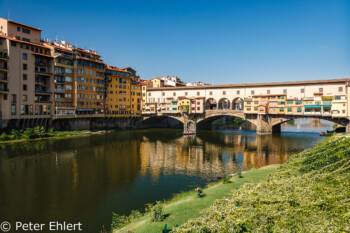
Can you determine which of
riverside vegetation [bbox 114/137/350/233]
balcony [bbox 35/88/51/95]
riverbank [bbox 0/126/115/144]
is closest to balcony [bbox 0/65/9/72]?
balcony [bbox 35/88/51/95]

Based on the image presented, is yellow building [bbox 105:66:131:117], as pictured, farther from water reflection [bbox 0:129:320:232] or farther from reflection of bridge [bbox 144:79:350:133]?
water reflection [bbox 0:129:320:232]

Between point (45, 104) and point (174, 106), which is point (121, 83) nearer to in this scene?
point (174, 106)

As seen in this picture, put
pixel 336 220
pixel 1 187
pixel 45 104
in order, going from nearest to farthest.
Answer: pixel 336 220 → pixel 1 187 → pixel 45 104

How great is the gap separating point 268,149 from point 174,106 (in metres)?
40.0

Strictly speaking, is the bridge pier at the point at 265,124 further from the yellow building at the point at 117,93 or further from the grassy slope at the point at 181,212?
the grassy slope at the point at 181,212

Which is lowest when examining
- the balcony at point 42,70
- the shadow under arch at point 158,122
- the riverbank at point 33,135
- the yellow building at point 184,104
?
the riverbank at point 33,135

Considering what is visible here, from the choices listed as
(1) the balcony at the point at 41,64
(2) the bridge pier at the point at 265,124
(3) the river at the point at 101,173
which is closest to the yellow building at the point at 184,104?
(2) the bridge pier at the point at 265,124

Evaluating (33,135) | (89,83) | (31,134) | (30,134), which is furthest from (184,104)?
(30,134)

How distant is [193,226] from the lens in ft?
30.7

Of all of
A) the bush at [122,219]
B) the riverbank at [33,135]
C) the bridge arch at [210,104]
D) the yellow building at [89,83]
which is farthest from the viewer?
the bridge arch at [210,104]

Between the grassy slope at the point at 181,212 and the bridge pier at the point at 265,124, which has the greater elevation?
the bridge pier at the point at 265,124

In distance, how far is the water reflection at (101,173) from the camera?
18.9 m

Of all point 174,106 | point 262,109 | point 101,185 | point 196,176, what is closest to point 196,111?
point 174,106

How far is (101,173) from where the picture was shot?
2873 centimetres
